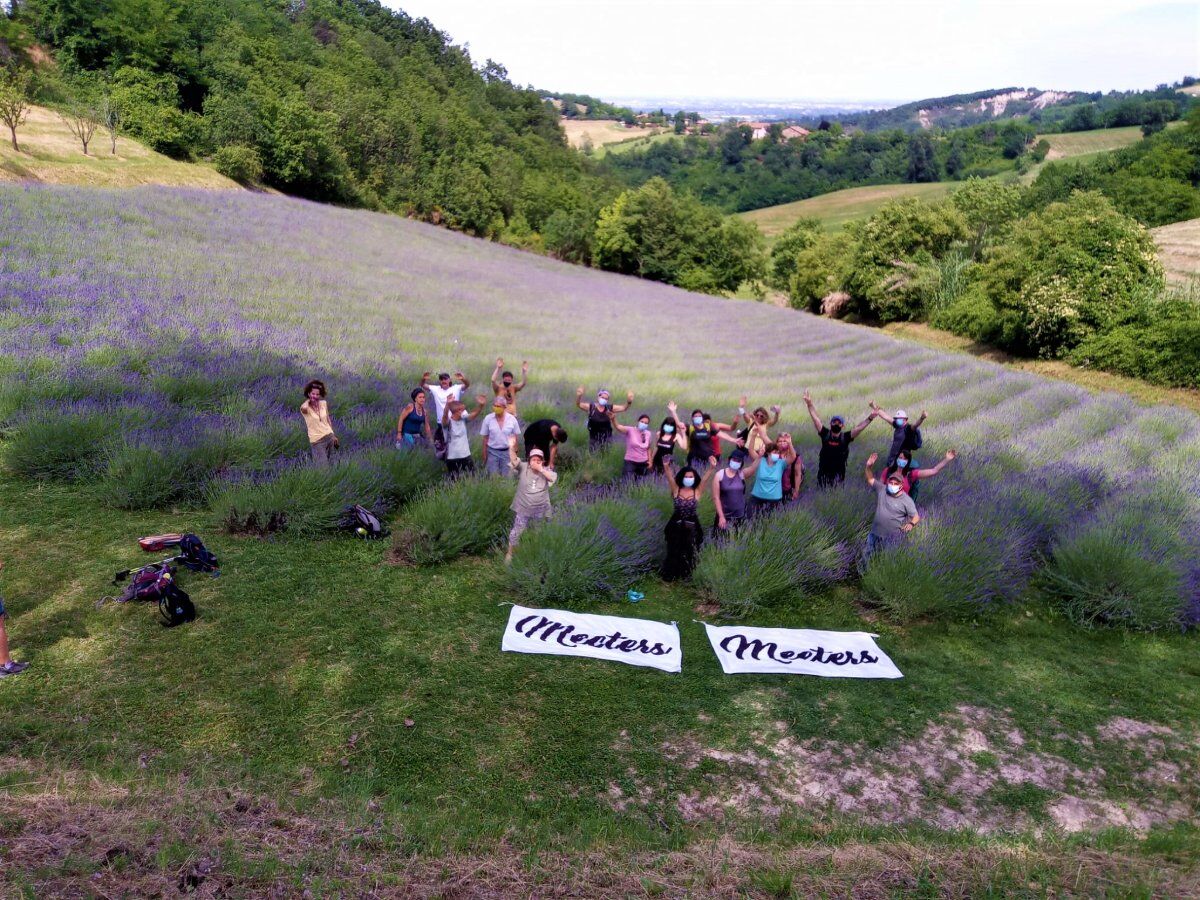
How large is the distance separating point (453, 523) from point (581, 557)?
1.40 meters

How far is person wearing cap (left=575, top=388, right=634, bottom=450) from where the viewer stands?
30.7 ft

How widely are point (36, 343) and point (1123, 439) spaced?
55.0 feet

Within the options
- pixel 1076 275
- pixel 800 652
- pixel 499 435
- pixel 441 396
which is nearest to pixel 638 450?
pixel 499 435

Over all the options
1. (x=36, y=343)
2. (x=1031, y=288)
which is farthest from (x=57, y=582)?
(x=1031, y=288)

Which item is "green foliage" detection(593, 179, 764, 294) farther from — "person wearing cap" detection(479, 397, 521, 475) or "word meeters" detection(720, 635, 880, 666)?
"word meeters" detection(720, 635, 880, 666)

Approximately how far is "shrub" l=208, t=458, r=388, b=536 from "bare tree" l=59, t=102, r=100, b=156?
35.7 meters

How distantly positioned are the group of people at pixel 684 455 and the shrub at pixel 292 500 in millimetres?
452

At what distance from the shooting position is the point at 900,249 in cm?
4209

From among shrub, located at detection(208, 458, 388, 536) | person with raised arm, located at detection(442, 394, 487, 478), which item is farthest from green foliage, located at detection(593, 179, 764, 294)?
shrub, located at detection(208, 458, 388, 536)

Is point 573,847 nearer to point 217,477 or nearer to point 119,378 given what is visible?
point 217,477

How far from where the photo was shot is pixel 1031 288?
26.6 m

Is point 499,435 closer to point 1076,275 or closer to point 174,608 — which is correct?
point 174,608

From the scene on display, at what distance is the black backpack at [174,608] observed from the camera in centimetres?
545

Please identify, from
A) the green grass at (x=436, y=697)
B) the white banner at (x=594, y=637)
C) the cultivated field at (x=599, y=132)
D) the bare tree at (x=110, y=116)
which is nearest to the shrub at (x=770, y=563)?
Result: the green grass at (x=436, y=697)
